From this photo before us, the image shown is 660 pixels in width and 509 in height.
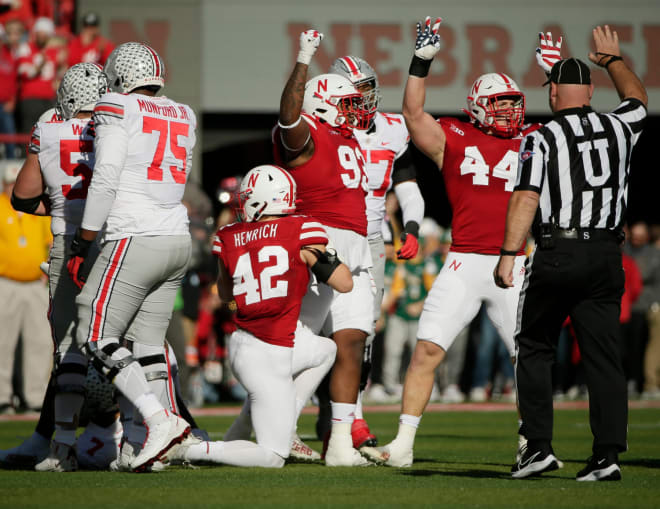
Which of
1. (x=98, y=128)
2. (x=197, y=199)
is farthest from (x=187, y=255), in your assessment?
(x=197, y=199)

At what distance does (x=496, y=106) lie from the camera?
7453 millimetres

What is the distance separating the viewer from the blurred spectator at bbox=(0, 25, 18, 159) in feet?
47.7

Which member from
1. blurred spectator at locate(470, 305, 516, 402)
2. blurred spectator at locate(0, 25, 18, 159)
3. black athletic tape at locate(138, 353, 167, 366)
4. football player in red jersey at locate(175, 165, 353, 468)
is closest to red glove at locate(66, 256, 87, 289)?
black athletic tape at locate(138, 353, 167, 366)

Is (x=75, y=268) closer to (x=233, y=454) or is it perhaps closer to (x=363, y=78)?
(x=233, y=454)

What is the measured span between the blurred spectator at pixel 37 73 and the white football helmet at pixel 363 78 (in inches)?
295

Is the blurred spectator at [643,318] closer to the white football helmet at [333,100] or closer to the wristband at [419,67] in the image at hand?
the white football helmet at [333,100]

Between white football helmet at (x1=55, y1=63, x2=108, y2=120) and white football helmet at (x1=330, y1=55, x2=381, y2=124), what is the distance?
67.2 inches

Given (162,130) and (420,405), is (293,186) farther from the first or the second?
(420,405)

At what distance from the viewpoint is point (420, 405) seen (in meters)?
7.10

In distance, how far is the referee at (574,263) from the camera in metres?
5.90

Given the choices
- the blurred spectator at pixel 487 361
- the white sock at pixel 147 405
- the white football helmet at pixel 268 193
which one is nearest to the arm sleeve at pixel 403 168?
the white football helmet at pixel 268 193

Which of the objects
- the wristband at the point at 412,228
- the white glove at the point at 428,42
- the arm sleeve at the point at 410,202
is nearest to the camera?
the white glove at the point at 428,42

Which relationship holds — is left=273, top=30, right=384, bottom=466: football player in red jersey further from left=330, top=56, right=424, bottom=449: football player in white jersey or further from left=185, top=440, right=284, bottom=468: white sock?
left=330, top=56, right=424, bottom=449: football player in white jersey

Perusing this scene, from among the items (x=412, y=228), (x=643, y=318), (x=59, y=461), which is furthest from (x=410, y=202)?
(x=643, y=318)
